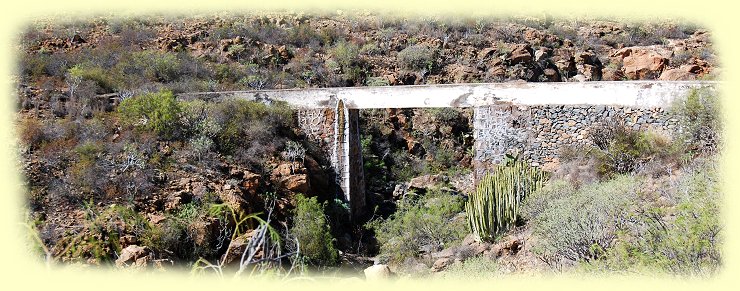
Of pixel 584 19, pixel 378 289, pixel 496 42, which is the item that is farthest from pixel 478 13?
pixel 378 289

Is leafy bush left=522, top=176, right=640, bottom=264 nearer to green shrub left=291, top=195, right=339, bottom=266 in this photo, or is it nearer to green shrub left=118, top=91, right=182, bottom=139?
green shrub left=291, top=195, right=339, bottom=266

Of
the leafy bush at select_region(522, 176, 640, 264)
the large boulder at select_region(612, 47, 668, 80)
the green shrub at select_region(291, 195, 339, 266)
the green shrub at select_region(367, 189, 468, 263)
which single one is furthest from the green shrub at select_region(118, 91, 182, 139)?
the large boulder at select_region(612, 47, 668, 80)

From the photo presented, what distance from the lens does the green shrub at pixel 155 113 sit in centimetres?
1036

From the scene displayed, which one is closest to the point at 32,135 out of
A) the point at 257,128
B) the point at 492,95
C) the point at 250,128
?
the point at 250,128

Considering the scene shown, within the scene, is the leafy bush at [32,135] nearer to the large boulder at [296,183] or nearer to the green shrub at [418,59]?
the large boulder at [296,183]

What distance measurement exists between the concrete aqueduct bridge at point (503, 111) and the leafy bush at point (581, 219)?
5.85 feet

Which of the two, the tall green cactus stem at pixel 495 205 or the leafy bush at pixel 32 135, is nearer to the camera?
the leafy bush at pixel 32 135

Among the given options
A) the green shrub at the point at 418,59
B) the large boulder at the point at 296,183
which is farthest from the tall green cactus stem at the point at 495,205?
the green shrub at the point at 418,59

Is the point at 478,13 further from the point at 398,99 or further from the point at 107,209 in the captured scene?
the point at 107,209

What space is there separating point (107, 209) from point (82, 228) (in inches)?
22.3

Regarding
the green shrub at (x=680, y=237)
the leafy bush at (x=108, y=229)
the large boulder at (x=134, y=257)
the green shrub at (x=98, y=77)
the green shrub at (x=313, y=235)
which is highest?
the green shrub at (x=98, y=77)

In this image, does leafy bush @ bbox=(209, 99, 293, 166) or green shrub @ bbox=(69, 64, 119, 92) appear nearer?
Result: leafy bush @ bbox=(209, 99, 293, 166)

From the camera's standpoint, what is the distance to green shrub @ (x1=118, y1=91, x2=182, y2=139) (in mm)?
10359

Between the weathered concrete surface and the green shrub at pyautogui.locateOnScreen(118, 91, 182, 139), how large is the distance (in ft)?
7.01
